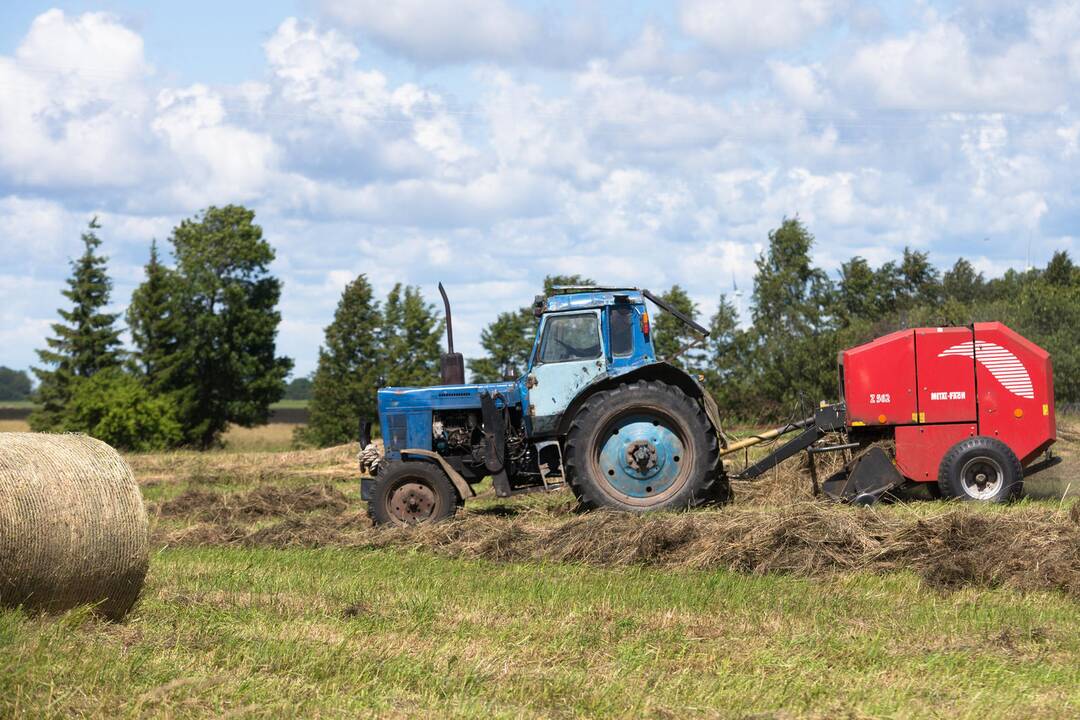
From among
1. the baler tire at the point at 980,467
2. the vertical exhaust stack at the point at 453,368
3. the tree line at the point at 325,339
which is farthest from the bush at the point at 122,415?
the baler tire at the point at 980,467

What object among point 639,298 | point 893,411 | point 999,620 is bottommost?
point 999,620

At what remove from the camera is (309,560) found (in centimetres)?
1162

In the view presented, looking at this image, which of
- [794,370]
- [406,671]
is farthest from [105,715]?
[794,370]

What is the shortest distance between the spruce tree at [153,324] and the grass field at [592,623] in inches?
1678

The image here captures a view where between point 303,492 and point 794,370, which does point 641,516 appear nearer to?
point 303,492

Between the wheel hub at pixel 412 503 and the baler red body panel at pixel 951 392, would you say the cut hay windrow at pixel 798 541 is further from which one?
the baler red body panel at pixel 951 392

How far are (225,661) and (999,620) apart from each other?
15.9 feet

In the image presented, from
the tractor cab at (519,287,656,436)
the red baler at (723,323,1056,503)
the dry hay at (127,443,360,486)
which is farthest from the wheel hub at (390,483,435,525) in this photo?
the dry hay at (127,443,360,486)

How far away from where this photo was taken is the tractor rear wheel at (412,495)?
13.8 m

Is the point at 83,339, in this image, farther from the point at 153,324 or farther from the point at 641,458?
the point at 641,458

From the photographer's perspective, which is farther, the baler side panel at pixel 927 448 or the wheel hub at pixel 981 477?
the baler side panel at pixel 927 448

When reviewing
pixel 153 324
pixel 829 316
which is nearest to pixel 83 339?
pixel 153 324

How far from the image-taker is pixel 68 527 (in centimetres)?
770

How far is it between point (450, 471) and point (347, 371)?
3999cm
